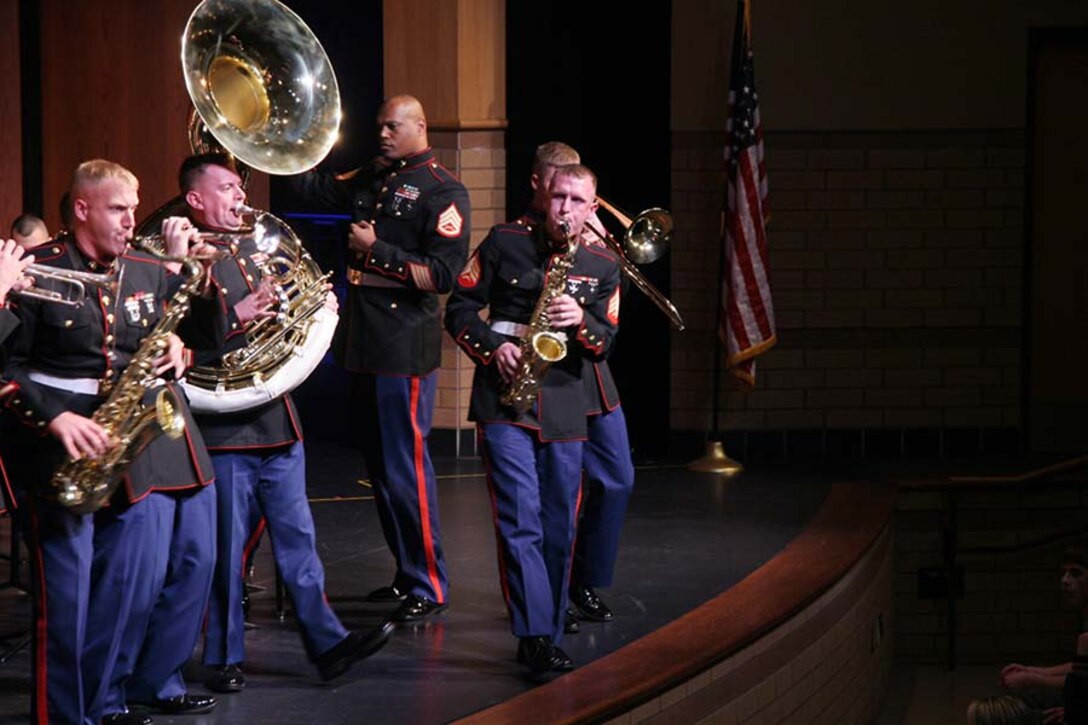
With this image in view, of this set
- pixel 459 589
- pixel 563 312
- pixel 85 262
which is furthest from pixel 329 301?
pixel 459 589

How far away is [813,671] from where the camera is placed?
7254 millimetres

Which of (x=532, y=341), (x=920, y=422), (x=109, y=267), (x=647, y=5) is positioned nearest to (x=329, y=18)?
(x=647, y=5)

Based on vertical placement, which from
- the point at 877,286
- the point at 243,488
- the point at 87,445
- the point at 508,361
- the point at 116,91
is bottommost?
the point at 243,488

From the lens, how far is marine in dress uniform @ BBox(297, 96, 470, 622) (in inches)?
269

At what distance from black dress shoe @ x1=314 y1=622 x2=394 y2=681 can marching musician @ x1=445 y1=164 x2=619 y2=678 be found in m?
0.47

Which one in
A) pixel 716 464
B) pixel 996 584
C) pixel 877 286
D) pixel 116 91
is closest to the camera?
pixel 116 91

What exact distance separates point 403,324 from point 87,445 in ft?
7.39

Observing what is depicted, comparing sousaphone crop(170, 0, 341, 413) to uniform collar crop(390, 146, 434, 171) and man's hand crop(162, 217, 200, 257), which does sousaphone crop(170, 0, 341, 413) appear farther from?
man's hand crop(162, 217, 200, 257)

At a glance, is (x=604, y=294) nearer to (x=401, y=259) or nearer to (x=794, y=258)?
(x=401, y=259)

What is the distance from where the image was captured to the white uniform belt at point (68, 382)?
197 inches

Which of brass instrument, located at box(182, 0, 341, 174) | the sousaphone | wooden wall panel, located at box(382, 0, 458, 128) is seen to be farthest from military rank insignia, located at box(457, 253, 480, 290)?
wooden wall panel, located at box(382, 0, 458, 128)

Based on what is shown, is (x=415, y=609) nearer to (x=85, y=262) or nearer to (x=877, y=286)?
(x=85, y=262)

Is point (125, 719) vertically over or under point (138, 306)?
under

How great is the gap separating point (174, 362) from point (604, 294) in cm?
178
